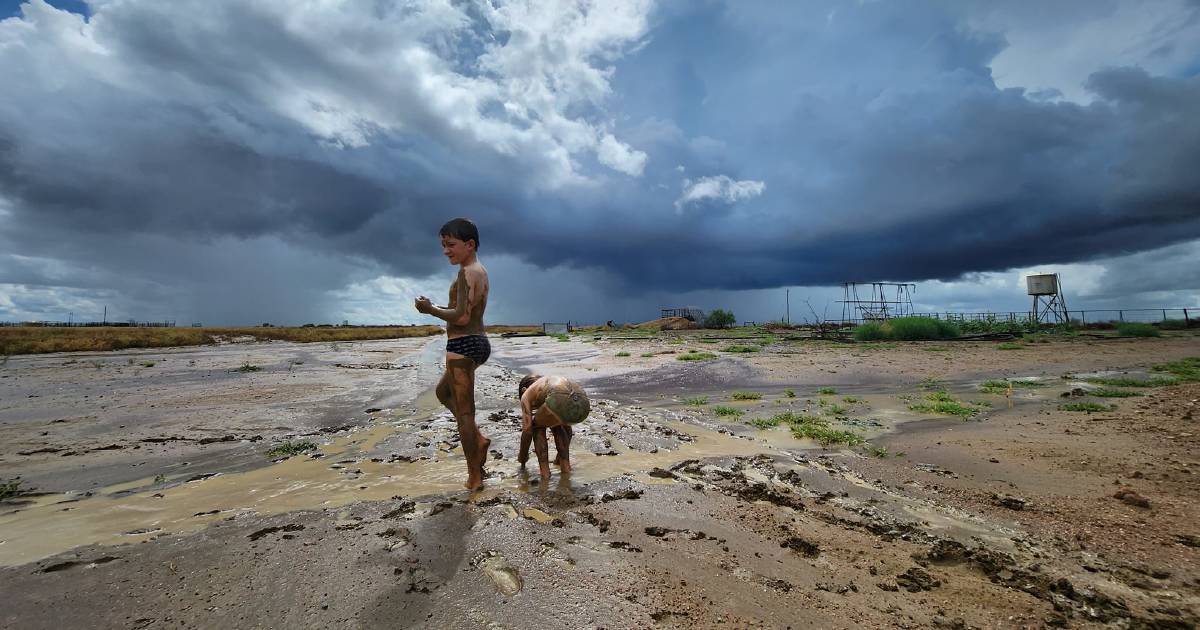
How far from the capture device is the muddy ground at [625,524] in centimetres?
282

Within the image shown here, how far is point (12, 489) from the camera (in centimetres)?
530

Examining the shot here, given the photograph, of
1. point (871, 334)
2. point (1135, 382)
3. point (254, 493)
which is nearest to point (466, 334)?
point (254, 493)

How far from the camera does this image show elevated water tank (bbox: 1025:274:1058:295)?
50125 mm

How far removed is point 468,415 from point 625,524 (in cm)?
230

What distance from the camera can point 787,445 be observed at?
23.5 ft

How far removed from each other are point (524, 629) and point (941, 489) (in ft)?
16.6

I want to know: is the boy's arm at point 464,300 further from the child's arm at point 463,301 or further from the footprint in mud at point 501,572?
the footprint in mud at point 501,572

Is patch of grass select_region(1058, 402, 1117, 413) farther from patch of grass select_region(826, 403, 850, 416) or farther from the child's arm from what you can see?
the child's arm

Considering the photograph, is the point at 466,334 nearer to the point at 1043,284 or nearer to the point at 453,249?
the point at 453,249

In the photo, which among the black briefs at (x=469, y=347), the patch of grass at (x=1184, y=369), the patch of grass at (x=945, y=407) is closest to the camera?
the black briefs at (x=469, y=347)

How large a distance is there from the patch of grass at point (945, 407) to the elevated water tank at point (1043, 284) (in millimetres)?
58748

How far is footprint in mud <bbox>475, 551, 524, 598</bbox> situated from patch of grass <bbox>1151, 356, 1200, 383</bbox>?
18731 mm

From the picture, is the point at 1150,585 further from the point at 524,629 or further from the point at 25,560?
the point at 25,560

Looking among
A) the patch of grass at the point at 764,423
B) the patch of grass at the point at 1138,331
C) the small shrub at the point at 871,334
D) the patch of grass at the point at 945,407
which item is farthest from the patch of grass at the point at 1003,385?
the patch of grass at the point at 1138,331
